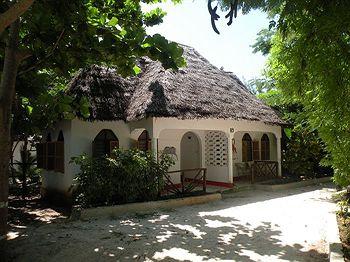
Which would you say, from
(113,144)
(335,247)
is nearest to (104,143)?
(113,144)

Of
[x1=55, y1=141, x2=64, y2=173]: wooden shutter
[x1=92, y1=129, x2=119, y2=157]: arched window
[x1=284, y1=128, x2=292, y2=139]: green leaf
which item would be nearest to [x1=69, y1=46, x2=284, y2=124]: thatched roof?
[x1=92, y1=129, x2=119, y2=157]: arched window

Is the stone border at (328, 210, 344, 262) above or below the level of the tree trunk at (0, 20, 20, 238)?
below

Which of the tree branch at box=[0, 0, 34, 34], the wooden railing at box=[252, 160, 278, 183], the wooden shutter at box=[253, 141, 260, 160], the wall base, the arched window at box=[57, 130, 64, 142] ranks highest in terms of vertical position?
the tree branch at box=[0, 0, 34, 34]

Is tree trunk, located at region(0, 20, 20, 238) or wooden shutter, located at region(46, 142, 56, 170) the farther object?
wooden shutter, located at region(46, 142, 56, 170)

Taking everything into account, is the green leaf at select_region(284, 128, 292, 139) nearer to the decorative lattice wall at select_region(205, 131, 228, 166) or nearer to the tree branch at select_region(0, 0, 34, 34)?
the decorative lattice wall at select_region(205, 131, 228, 166)

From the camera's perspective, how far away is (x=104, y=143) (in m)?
11.0

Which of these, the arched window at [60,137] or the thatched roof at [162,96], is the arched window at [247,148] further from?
the arched window at [60,137]

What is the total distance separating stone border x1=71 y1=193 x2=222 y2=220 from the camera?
791cm

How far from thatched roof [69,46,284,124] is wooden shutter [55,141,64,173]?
1.91 metres

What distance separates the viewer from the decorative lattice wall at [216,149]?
13.0 meters

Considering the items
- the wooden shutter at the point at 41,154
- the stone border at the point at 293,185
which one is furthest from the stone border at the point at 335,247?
the wooden shutter at the point at 41,154

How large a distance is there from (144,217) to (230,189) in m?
4.74

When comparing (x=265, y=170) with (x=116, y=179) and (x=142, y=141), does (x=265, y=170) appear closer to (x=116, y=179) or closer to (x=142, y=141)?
(x=142, y=141)

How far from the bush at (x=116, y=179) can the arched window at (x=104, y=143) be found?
216 cm
